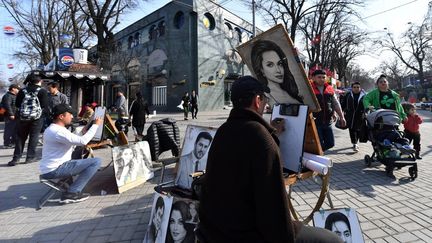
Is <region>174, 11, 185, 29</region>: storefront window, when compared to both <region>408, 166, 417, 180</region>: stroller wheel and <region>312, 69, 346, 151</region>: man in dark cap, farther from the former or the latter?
<region>408, 166, 417, 180</region>: stroller wheel

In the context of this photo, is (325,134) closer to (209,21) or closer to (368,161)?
(368,161)

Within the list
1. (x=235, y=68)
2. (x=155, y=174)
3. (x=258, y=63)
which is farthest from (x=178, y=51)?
(x=258, y=63)

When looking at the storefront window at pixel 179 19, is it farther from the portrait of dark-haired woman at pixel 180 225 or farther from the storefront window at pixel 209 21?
the portrait of dark-haired woman at pixel 180 225

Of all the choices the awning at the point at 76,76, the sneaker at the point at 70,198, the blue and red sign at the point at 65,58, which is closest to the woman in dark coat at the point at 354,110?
the sneaker at the point at 70,198

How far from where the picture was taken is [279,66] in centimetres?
279

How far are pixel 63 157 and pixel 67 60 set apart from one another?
1205cm

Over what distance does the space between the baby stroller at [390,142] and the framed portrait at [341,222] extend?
3.05m

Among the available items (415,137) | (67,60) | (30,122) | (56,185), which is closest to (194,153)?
(56,185)

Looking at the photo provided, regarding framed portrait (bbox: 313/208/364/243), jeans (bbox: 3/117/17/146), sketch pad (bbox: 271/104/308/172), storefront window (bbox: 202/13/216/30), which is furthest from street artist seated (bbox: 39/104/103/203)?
storefront window (bbox: 202/13/216/30)

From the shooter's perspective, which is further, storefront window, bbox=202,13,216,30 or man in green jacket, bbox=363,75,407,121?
storefront window, bbox=202,13,216,30

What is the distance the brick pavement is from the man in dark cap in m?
0.81

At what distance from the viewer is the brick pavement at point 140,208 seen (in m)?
3.27

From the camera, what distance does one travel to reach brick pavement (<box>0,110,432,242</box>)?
10.7 ft

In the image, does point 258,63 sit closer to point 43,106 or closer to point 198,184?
point 198,184
